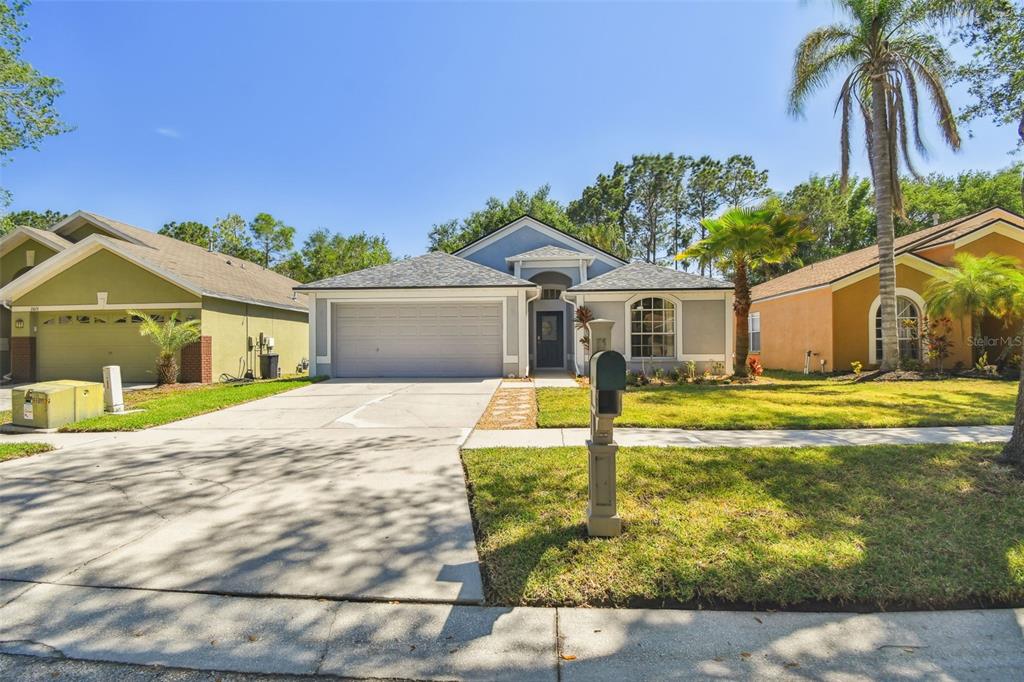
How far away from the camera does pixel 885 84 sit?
13.3m

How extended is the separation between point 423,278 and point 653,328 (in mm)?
7579

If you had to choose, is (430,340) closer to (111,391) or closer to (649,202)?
(111,391)

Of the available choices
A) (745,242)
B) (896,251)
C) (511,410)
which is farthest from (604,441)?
(896,251)

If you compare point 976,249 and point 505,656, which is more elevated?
point 976,249

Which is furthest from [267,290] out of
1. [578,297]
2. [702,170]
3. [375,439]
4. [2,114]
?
[702,170]

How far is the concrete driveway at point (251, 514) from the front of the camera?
3105 millimetres

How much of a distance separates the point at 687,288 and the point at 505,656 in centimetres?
1358

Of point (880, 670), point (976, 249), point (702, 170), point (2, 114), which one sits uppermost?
point (702, 170)

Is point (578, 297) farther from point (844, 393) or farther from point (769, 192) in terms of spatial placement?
point (769, 192)

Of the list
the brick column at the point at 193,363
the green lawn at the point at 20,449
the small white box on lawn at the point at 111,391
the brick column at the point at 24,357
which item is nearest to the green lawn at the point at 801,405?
the green lawn at the point at 20,449

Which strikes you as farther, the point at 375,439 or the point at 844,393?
the point at 844,393

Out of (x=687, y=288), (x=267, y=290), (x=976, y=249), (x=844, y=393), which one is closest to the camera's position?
(x=844, y=393)

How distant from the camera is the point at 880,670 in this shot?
2266 millimetres

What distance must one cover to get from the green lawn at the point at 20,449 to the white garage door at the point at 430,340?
8.60 metres
